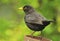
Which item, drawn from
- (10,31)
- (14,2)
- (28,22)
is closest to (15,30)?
(10,31)

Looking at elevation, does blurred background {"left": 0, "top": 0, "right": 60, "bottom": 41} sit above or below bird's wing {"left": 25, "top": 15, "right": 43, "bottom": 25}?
above

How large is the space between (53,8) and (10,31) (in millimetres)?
1104

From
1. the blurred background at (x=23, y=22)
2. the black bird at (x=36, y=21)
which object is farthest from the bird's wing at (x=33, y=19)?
the blurred background at (x=23, y=22)

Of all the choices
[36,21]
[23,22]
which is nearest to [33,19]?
[36,21]

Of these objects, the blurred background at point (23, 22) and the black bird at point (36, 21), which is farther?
the blurred background at point (23, 22)

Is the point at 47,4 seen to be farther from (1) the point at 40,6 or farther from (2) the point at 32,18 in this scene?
(2) the point at 32,18

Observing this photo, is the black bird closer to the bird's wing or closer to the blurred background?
the bird's wing

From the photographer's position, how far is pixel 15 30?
8531 mm

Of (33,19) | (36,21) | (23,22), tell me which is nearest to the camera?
(36,21)

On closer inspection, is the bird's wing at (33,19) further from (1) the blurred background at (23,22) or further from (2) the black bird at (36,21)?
(1) the blurred background at (23,22)

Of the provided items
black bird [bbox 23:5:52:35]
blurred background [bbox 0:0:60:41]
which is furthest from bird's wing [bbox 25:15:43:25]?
blurred background [bbox 0:0:60:41]

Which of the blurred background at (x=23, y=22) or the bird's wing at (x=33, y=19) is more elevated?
the blurred background at (x=23, y=22)

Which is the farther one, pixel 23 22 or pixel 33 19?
pixel 23 22

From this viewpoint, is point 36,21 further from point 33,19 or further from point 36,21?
point 33,19
